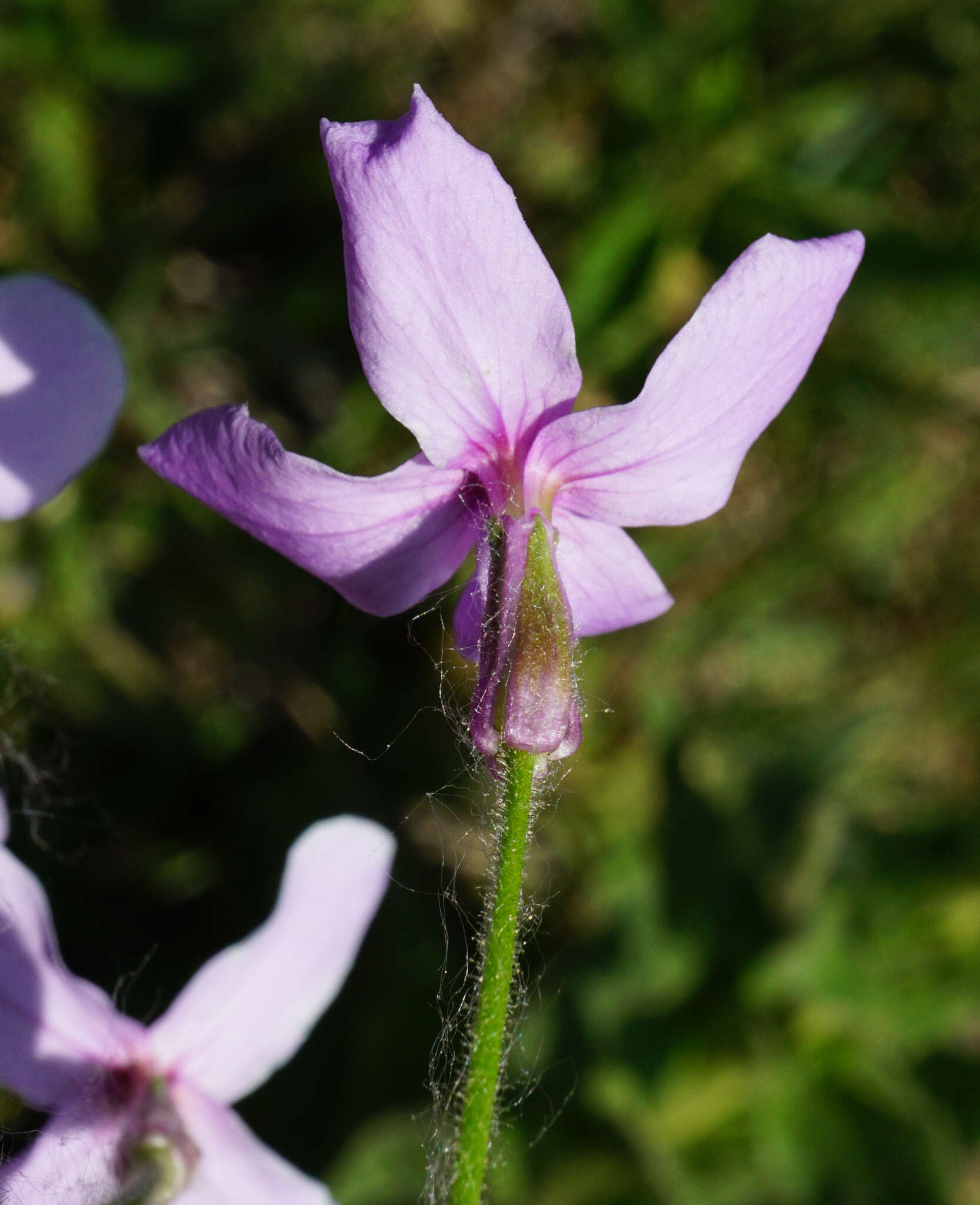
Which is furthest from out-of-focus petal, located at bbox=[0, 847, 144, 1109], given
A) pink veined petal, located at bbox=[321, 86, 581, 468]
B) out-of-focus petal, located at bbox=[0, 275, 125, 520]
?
pink veined petal, located at bbox=[321, 86, 581, 468]

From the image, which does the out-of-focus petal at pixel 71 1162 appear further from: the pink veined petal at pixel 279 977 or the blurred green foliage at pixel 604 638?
the blurred green foliage at pixel 604 638

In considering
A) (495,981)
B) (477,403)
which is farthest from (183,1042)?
(477,403)

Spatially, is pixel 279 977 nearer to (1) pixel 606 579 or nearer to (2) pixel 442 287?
(1) pixel 606 579

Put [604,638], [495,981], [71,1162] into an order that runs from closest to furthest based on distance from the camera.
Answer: [495,981]
[71,1162]
[604,638]

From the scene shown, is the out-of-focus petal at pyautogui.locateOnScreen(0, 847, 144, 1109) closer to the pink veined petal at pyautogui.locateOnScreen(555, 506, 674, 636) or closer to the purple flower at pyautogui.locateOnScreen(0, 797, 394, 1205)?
the purple flower at pyautogui.locateOnScreen(0, 797, 394, 1205)

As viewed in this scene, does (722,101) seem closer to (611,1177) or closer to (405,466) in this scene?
(405,466)

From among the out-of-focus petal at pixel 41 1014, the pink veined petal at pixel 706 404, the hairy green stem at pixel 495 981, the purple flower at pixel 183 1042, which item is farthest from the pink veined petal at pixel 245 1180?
the pink veined petal at pixel 706 404
